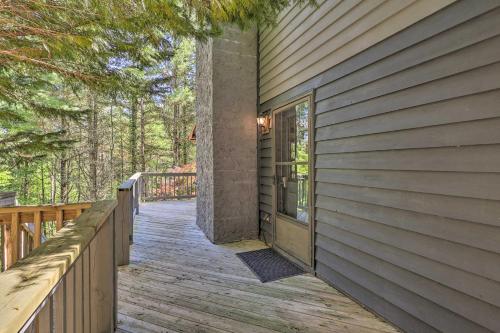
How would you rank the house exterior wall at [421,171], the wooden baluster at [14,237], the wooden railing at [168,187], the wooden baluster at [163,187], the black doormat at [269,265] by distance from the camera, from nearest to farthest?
1. the house exterior wall at [421,171]
2. the wooden baluster at [14,237]
3. the black doormat at [269,265]
4. the wooden railing at [168,187]
5. the wooden baluster at [163,187]

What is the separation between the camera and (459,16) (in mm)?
1700

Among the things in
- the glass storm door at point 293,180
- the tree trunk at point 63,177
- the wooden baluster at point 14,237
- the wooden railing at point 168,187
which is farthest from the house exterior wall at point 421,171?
the tree trunk at point 63,177

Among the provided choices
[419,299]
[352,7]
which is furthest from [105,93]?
[419,299]

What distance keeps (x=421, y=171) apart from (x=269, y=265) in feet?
7.38

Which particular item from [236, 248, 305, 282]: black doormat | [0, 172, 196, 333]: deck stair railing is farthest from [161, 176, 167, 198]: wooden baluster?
[236, 248, 305, 282]: black doormat

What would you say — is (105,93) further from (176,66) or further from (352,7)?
(176,66)

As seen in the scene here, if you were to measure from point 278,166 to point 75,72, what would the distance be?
2.78 m

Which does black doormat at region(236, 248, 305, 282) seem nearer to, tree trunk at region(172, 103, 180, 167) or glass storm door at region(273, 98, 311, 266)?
glass storm door at region(273, 98, 311, 266)

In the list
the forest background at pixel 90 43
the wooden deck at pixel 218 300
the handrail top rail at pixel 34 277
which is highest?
the forest background at pixel 90 43

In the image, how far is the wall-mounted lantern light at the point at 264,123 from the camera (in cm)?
438

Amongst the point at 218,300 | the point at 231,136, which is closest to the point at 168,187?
the point at 231,136

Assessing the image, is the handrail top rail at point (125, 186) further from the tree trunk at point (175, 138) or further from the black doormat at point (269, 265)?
the tree trunk at point (175, 138)

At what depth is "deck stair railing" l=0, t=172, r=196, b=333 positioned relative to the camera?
68 centimetres

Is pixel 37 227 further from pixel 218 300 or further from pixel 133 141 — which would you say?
pixel 133 141
